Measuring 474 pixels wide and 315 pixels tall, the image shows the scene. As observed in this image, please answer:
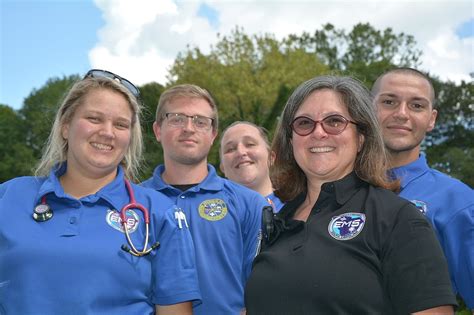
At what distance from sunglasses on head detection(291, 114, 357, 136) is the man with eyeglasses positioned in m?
1.52

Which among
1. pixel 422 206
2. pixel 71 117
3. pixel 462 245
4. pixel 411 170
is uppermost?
pixel 71 117

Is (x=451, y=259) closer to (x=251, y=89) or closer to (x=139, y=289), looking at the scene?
(x=139, y=289)

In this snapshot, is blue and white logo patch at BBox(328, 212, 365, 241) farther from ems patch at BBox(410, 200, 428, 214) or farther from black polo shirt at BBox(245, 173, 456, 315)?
ems patch at BBox(410, 200, 428, 214)

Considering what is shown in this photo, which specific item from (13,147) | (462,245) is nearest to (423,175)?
(462,245)

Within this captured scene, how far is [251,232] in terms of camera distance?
185 inches

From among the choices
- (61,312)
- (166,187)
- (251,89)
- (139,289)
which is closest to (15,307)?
(61,312)

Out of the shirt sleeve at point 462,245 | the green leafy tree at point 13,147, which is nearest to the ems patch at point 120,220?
the shirt sleeve at point 462,245

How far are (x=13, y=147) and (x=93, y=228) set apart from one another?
146 feet

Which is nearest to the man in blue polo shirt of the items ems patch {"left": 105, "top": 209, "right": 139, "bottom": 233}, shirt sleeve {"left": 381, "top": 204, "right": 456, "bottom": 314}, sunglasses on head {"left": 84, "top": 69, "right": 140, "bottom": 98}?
shirt sleeve {"left": 381, "top": 204, "right": 456, "bottom": 314}

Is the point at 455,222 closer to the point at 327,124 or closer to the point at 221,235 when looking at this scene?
the point at 327,124

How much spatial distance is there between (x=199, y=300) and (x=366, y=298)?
1217 millimetres

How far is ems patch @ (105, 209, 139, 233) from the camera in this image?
10.8ft

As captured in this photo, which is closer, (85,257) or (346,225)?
→ (346,225)

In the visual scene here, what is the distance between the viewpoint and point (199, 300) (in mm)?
3406
